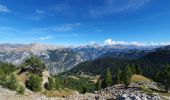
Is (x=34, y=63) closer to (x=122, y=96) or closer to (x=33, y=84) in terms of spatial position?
(x=33, y=84)

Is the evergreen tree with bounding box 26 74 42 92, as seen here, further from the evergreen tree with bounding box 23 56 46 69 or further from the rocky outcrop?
the rocky outcrop

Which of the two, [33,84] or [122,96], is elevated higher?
[122,96]

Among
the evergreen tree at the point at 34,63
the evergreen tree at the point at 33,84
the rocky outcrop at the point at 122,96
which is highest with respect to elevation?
the evergreen tree at the point at 34,63

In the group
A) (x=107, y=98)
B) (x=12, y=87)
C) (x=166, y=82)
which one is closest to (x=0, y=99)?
(x=107, y=98)

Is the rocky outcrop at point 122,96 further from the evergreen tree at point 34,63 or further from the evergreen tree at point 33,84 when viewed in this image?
the evergreen tree at point 34,63

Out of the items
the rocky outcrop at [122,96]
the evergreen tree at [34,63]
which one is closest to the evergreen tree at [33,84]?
the evergreen tree at [34,63]

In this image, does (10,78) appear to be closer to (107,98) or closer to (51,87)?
(51,87)

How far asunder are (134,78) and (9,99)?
90.8 m

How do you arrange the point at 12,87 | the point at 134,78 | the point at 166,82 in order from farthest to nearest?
the point at 134,78 → the point at 12,87 → the point at 166,82

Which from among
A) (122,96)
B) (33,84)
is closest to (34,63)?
(33,84)

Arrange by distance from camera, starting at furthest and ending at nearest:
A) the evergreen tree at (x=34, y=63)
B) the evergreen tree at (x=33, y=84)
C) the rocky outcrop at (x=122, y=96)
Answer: the evergreen tree at (x=34, y=63) → the evergreen tree at (x=33, y=84) → the rocky outcrop at (x=122, y=96)

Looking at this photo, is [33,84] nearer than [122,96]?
No

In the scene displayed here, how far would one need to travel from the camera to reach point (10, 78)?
4269 inches

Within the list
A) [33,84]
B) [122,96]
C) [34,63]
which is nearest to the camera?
[122,96]
